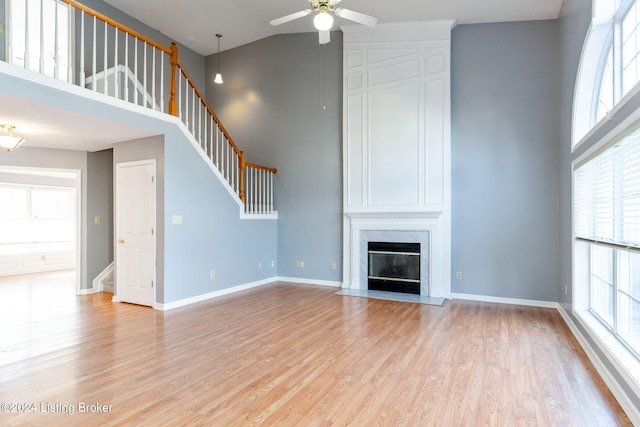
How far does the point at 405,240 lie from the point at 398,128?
188cm

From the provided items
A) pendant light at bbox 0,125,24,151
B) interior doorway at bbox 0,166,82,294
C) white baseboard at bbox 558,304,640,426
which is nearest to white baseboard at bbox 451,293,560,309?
white baseboard at bbox 558,304,640,426

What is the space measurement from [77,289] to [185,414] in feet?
16.2

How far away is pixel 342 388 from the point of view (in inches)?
107

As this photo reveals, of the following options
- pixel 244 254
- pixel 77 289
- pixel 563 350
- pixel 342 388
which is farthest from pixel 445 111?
pixel 77 289

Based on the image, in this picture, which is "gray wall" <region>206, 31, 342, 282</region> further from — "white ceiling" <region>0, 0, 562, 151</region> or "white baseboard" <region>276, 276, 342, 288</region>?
"white ceiling" <region>0, 0, 562, 151</region>

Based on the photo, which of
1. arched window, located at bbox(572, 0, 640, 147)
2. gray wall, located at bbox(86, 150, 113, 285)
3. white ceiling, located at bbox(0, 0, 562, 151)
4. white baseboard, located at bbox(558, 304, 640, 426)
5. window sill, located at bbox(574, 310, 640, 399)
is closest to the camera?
white baseboard, located at bbox(558, 304, 640, 426)

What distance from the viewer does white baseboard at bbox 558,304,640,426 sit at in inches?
90.7

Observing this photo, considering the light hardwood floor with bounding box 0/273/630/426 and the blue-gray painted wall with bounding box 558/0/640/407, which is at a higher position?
the blue-gray painted wall with bounding box 558/0/640/407

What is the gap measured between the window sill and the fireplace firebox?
2.57 meters

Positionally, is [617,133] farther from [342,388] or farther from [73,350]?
[73,350]

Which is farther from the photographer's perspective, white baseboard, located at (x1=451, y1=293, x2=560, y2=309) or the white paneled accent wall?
the white paneled accent wall

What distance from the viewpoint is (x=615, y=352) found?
2.77 metres

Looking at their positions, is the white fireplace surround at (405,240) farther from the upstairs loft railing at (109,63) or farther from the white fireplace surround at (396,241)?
the upstairs loft railing at (109,63)

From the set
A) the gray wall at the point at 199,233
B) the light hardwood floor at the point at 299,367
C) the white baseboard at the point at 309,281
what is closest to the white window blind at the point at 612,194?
the light hardwood floor at the point at 299,367
